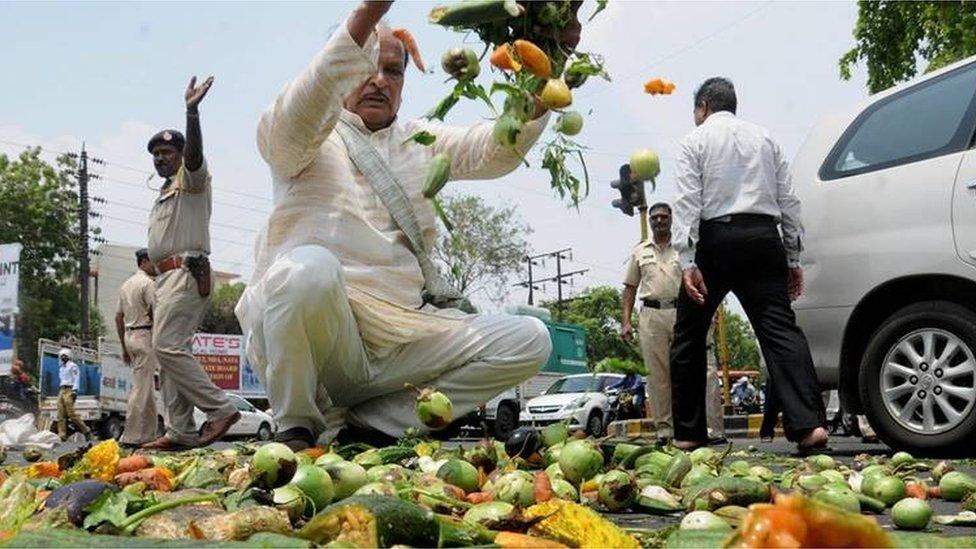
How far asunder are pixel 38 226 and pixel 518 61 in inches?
1733

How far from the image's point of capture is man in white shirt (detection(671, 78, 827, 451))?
5262 millimetres

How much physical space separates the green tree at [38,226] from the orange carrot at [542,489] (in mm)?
44204

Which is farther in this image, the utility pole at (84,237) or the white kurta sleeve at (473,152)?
the utility pole at (84,237)

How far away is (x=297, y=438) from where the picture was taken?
4.20 m

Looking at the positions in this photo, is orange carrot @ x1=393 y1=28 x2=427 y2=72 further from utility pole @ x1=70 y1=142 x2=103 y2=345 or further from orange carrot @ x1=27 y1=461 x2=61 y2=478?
utility pole @ x1=70 y1=142 x2=103 y2=345

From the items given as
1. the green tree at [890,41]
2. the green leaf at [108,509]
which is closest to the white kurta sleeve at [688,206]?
the green leaf at [108,509]

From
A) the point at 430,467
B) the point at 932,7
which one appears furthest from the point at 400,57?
the point at 932,7

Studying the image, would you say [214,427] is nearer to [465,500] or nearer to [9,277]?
[465,500]

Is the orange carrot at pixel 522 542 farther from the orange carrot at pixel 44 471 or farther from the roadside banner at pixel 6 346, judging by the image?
the roadside banner at pixel 6 346

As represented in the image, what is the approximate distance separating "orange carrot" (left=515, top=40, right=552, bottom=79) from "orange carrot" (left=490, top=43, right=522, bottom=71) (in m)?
0.03

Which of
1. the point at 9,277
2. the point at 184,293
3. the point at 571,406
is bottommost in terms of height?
the point at 571,406

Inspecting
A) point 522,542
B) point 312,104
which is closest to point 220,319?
point 312,104

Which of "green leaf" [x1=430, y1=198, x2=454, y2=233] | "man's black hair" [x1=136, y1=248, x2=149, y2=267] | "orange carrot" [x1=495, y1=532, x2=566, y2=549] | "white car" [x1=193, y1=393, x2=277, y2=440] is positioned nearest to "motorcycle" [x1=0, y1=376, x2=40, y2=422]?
"white car" [x1=193, y1=393, x2=277, y2=440]

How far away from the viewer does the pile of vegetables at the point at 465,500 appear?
5.67ft
